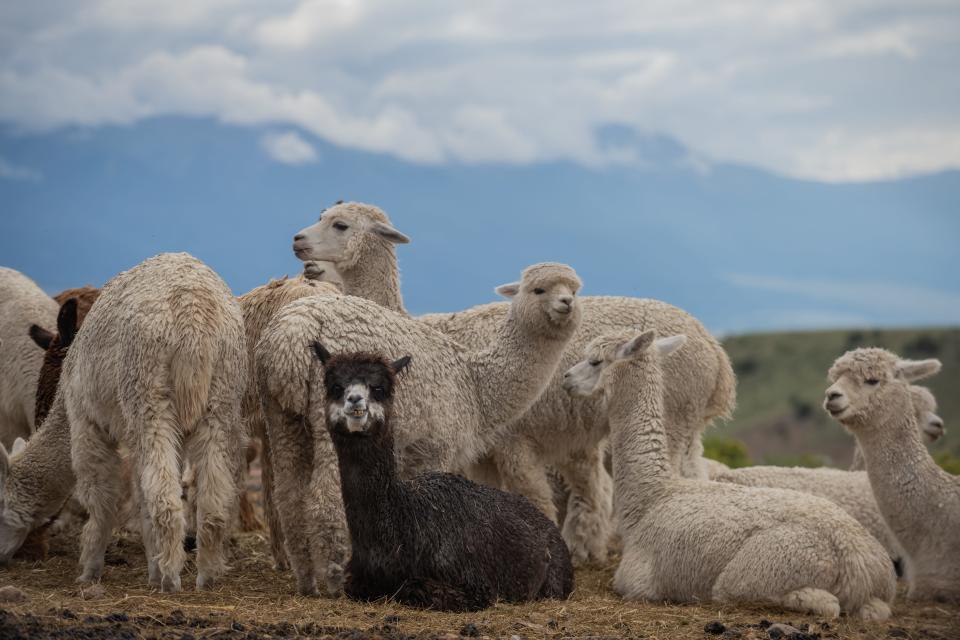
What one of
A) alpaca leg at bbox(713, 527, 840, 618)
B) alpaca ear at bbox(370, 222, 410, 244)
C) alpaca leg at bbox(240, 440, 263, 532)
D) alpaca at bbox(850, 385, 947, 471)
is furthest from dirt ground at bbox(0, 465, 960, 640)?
alpaca ear at bbox(370, 222, 410, 244)

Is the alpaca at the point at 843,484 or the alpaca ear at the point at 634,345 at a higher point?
the alpaca ear at the point at 634,345

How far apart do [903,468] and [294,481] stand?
476 centimetres

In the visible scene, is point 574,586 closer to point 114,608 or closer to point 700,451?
point 700,451

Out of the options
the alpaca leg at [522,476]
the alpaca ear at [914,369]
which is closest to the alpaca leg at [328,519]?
the alpaca leg at [522,476]

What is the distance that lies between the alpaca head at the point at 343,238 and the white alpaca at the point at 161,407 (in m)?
1.84

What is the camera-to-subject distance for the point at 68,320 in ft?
33.3

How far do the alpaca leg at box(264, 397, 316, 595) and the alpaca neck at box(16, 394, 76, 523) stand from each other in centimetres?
190

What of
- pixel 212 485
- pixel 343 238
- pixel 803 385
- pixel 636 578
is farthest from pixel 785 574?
pixel 803 385

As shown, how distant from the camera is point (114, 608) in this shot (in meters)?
6.89

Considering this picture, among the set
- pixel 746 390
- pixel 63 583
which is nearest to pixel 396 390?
pixel 63 583

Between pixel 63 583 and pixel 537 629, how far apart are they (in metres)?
3.65

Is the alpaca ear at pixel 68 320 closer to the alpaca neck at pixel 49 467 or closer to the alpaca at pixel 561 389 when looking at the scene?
the alpaca neck at pixel 49 467

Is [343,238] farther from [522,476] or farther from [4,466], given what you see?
[4,466]

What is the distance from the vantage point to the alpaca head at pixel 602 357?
9445 millimetres
